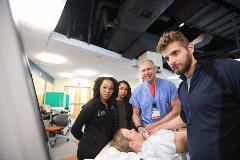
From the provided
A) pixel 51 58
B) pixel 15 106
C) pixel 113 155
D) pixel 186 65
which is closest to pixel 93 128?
pixel 113 155

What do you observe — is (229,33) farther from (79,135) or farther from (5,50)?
(5,50)

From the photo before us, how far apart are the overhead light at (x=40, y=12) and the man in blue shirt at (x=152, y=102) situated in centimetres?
182

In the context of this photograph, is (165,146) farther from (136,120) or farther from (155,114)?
(136,120)

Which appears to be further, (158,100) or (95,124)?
(158,100)

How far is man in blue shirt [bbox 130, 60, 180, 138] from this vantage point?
2123 mm

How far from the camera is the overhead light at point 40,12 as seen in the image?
109 inches

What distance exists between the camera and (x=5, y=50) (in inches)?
9.3

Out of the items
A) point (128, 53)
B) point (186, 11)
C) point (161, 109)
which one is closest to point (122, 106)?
point (161, 109)

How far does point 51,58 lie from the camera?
602 cm

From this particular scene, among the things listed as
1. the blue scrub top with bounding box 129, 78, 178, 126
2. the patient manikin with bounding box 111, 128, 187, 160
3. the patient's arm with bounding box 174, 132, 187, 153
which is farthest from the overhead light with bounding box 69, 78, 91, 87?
the patient's arm with bounding box 174, 132, 187, 153

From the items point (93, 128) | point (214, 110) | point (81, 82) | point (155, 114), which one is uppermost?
point (81, 82)

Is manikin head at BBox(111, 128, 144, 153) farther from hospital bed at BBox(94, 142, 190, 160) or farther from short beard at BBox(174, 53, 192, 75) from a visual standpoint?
short beard at BBox(174, 53, 192, 75)

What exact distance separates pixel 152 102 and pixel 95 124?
752 mm

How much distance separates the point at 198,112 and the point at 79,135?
4.54ft
